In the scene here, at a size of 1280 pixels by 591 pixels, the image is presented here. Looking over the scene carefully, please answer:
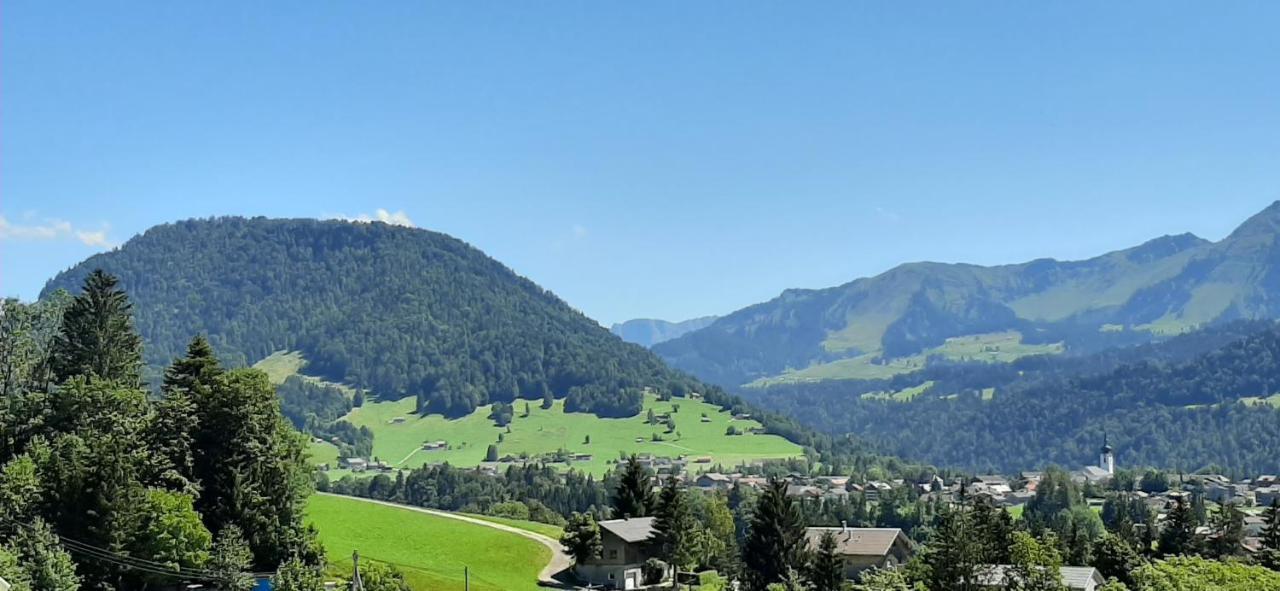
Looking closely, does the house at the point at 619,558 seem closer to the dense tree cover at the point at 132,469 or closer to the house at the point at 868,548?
the house at the point at 868,548

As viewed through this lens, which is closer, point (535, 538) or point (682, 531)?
point (682, 531)

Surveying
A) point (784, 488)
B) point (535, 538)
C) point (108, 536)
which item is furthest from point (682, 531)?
point (108, 536)

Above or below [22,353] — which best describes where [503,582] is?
below

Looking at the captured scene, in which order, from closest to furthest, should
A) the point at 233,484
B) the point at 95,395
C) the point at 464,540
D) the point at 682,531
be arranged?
the point at 233,484, the point at 95,395, the point at 682,531, the point at 464,540

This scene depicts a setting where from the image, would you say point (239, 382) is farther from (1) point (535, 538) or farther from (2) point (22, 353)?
(1) point (535, 538)

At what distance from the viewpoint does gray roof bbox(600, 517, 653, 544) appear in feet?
303

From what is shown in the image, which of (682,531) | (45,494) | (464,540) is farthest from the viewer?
(464,540)

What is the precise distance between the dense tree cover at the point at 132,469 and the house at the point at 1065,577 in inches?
1585

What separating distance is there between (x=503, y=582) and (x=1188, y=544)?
63169mm

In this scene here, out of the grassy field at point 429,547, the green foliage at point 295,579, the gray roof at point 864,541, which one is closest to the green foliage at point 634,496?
the grassy field at point 429,547

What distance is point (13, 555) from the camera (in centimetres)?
5822

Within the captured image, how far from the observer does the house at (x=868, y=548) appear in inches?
4168

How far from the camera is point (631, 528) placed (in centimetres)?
9406

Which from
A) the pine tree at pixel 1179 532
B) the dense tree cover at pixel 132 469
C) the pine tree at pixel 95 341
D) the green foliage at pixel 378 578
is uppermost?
the pine tree at pixel 95 341
